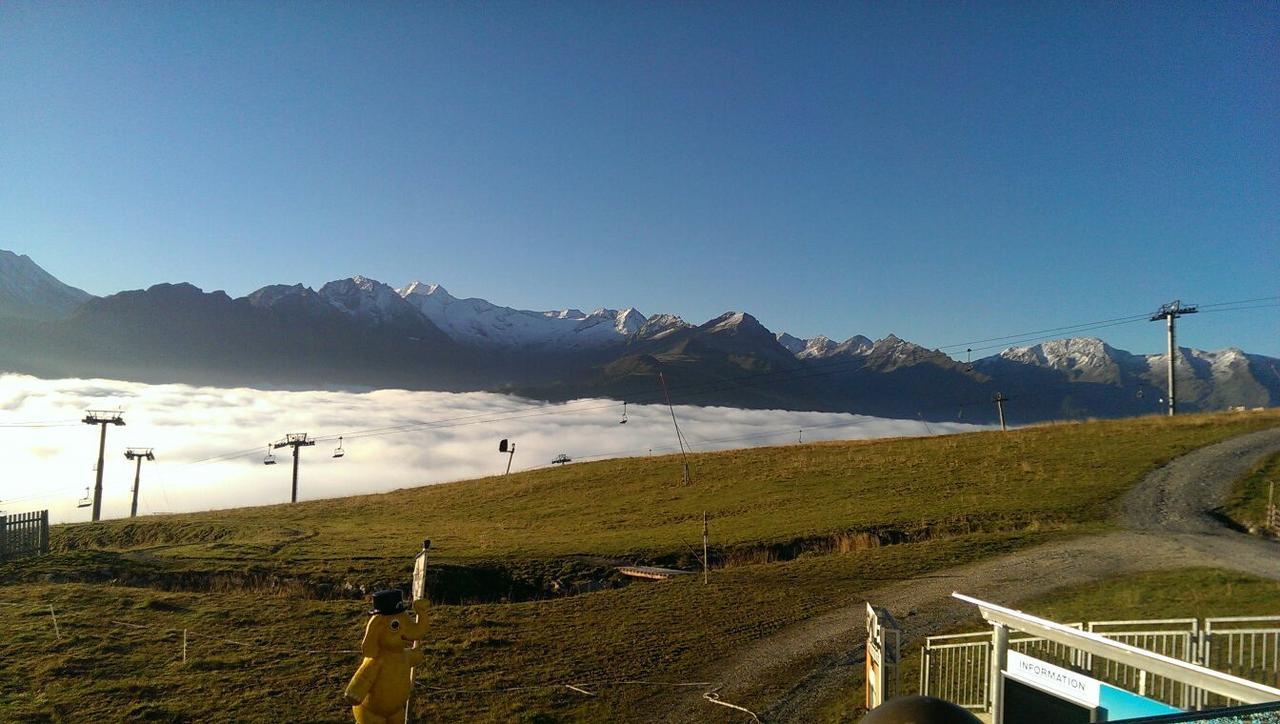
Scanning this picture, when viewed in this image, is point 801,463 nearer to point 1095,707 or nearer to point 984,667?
point 984,667

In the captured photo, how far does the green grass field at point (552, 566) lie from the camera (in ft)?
49.7

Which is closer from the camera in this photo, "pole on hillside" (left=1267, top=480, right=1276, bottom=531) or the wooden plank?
the wooden plank

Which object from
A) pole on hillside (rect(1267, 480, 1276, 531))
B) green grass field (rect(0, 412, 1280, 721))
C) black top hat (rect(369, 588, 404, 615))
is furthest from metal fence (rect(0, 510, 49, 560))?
pole on hillside (rect(1267, 480, 1276, 531))

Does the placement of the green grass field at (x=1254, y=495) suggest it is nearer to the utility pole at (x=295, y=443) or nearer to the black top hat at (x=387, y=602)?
the black top hat at (x=387, y=602)

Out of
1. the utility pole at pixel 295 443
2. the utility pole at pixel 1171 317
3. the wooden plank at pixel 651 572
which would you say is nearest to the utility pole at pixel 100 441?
the utility pole at pixel 295 443

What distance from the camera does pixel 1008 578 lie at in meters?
22.5

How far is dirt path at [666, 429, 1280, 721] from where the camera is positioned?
1551cm

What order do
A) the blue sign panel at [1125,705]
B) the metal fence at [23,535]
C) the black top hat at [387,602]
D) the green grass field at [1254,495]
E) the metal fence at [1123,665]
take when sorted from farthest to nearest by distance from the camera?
1. the metal fence at [23,535]
2. the green grass field at [1254,495]
3. the metal fence at [1123,665]
4. the black top hat at [387,602]
5. the blue sign panel at [1125,705]

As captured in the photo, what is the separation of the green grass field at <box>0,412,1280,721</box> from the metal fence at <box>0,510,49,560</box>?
209cm

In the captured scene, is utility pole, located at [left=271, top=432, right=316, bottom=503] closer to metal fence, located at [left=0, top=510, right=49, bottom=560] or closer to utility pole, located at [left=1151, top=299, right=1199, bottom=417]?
metal fence, located at [left=0, top=510, right=49, bottom=560]

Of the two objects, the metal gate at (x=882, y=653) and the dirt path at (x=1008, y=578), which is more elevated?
the metal gate at (x=882, y=653)

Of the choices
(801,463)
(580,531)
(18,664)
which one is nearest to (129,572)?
(18,664)

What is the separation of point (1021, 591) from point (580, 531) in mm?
26041

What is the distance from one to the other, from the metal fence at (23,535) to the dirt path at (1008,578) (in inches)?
1403
